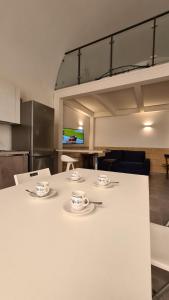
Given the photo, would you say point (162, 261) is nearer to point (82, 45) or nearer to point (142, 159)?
point (82, 45)

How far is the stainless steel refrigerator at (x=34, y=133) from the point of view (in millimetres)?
3100

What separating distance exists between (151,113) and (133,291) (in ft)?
22.7

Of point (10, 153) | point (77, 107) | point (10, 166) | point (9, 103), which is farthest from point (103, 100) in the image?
point (10, 166)

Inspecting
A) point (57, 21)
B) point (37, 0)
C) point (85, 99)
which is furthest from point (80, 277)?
point (85, 99)

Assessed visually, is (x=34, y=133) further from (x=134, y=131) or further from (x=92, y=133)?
(x=134, y=131)

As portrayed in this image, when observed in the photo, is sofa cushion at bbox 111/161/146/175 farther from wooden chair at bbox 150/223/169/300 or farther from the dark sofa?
wooden chair at bbox 150/223/169/300

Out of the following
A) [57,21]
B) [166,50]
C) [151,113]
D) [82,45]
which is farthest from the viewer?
[151,113]

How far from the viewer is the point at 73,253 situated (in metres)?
0.48

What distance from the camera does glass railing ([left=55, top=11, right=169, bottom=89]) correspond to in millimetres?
3484

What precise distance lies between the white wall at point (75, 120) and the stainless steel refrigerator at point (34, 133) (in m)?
2.05

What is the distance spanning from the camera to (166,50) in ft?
12.0

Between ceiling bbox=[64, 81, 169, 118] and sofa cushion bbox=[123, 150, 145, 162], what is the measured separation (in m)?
1.65

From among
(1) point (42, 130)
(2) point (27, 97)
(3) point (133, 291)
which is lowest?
(3) point (133, 291)

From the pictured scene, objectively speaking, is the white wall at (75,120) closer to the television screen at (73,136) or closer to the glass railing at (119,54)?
the television screen at (73,136)
